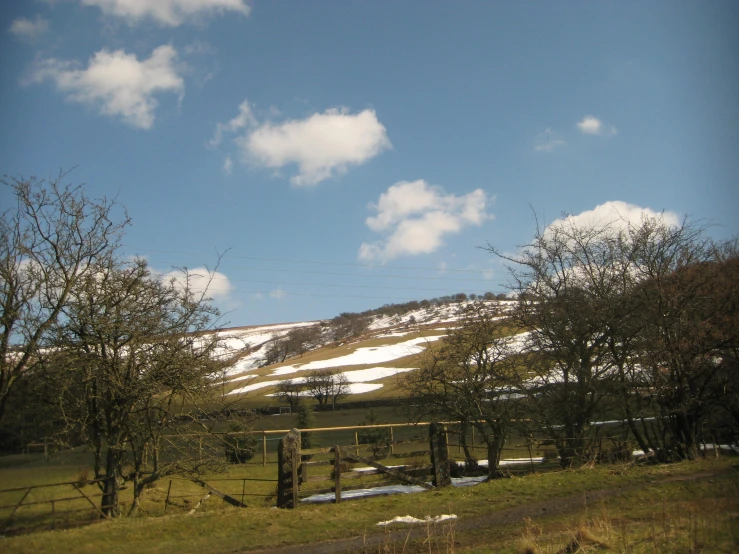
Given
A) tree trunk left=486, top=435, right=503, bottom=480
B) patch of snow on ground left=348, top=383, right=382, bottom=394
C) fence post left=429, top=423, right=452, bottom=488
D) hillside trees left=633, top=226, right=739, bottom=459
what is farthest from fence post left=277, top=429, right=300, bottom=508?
patch of snow on ground left=348, top=383, right=382, bottom=394

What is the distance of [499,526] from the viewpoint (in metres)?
8.34

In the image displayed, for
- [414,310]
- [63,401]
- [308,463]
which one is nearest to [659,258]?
[308,463]

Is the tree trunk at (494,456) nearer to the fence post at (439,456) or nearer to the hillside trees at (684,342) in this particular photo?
the fence post at (439,456)

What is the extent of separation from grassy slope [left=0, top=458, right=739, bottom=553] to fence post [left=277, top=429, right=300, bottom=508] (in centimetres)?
34

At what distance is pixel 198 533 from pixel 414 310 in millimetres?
130374

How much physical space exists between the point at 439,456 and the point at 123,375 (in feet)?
24.3

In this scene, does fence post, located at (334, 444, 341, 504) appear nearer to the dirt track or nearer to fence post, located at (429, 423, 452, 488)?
fence post, located at (429, 423, 452, 488)

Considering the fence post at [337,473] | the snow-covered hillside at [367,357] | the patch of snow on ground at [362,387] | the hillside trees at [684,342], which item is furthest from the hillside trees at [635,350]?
the patch of snow on ground at [362,387]

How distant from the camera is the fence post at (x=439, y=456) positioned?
12499 millimetres

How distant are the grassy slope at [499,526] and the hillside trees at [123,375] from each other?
1.60 m

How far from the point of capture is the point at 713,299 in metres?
15.5

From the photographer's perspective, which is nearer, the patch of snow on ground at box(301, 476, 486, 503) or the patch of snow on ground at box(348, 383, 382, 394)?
the patch of snow on ground at box(301, 476, 486, 503)

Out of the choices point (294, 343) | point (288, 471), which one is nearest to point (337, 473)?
point (288, 471)

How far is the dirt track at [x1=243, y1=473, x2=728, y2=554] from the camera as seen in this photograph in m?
7.64
